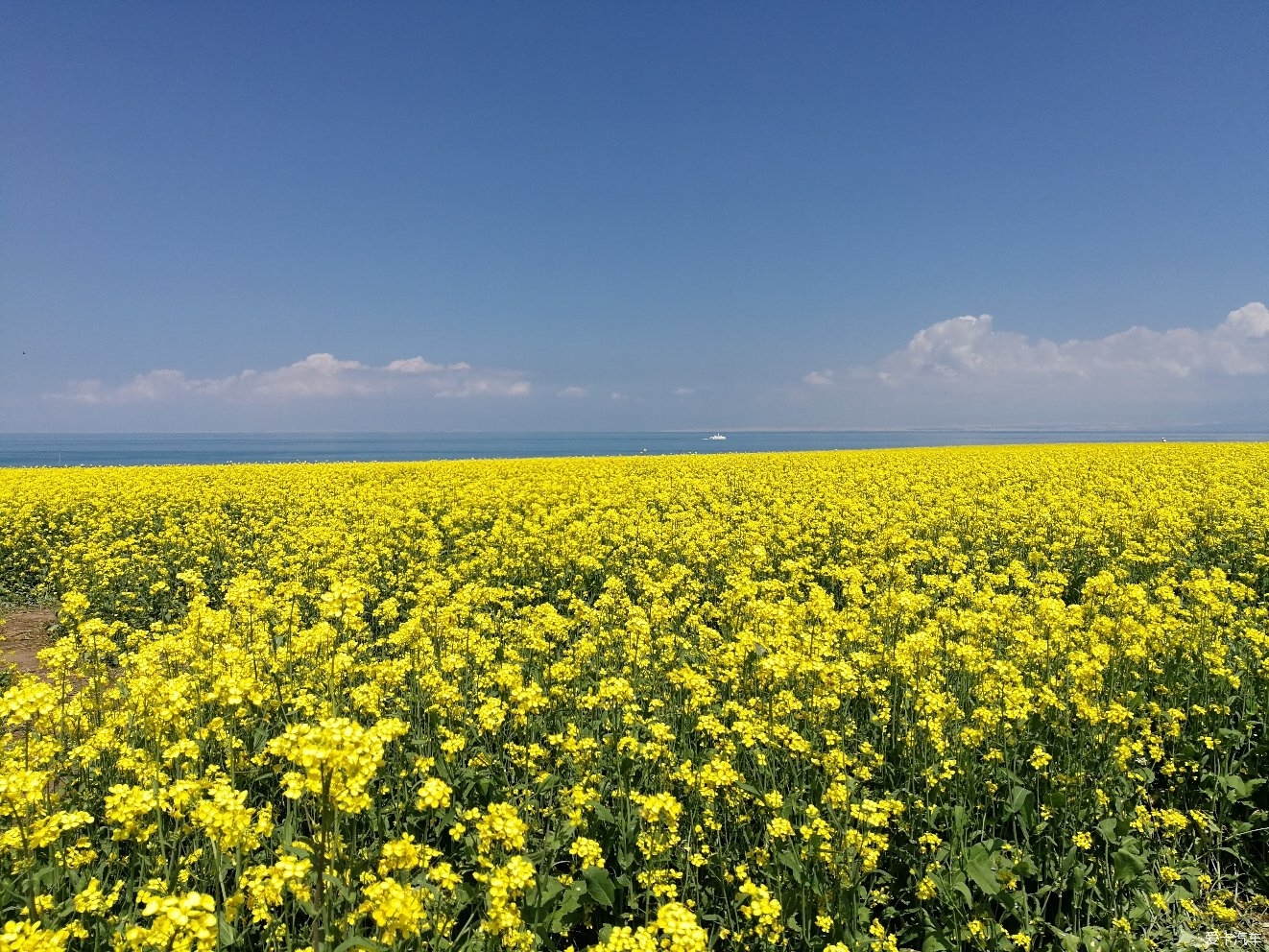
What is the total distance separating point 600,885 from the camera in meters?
3.47

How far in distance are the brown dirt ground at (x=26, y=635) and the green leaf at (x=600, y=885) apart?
8529mm

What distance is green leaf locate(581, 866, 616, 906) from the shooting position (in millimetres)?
3459

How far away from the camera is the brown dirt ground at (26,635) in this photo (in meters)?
8.80

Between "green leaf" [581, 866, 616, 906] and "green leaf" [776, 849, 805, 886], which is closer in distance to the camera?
"green leaf" [581, 866, 616, 906]

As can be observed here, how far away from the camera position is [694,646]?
6.68 metres

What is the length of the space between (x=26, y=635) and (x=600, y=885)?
11.7 metres

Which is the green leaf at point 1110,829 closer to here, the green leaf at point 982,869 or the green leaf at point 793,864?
the green leaf at point 982,869

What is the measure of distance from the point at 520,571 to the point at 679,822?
675cm

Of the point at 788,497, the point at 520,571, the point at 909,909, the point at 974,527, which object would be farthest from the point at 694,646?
the point at 788,497

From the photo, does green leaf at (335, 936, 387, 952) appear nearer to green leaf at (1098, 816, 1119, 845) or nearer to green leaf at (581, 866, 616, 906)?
green leaf at (581, 866, 616, 906)

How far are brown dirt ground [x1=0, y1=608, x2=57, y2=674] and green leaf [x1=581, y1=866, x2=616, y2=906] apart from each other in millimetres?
8529

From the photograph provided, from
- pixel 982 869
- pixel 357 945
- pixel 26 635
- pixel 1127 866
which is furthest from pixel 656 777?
pixel 26 635

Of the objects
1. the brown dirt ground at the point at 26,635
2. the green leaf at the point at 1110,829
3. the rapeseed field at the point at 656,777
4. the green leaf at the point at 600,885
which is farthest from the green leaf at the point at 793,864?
the brown dirt ground at the point at 26,635

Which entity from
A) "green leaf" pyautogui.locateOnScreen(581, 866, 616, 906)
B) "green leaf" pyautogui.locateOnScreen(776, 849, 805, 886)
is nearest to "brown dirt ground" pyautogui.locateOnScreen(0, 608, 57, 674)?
"green leaf" pyautogui.locateOnScreen(581, 866, 616, 906)
